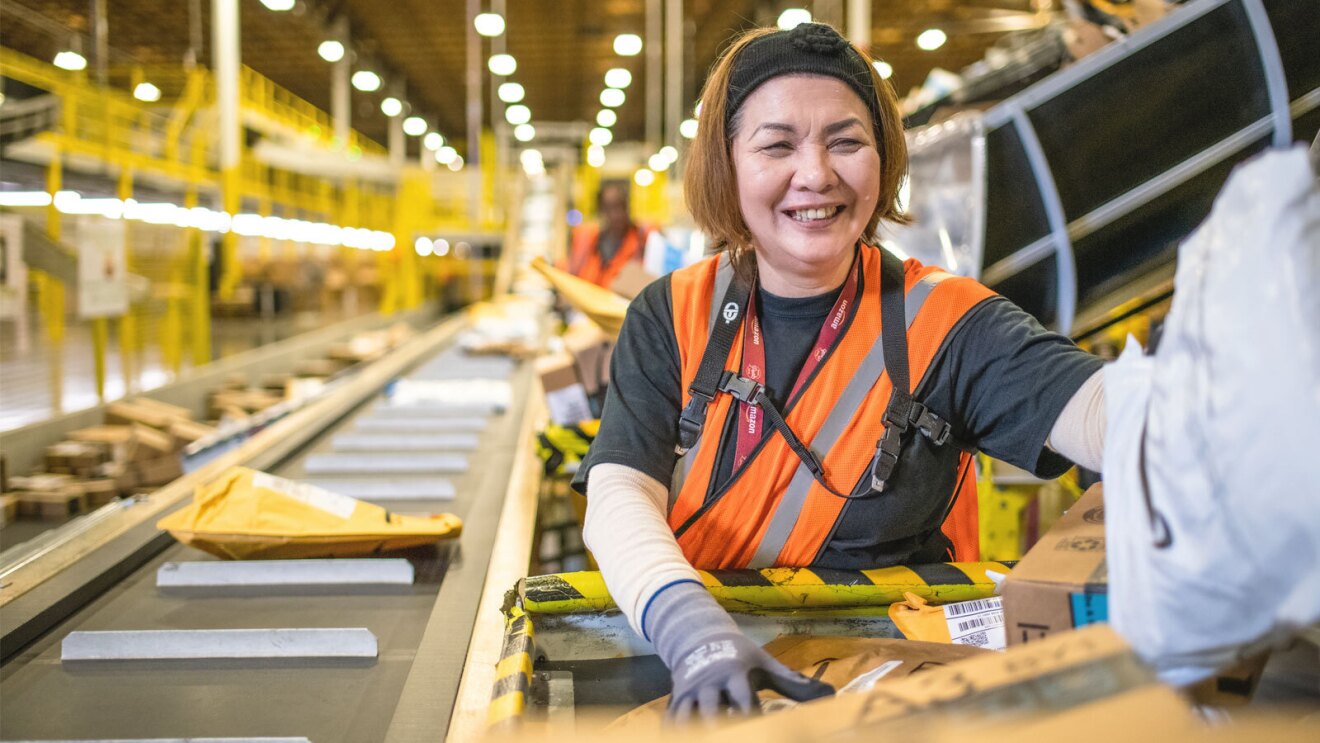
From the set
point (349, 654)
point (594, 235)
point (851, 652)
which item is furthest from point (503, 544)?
point (594, 235)

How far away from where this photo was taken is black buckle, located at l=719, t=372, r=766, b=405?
1.50m

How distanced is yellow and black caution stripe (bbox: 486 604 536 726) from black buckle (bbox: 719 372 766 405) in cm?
49

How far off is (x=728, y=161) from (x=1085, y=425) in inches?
27.6

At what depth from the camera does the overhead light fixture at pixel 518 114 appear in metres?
27.1

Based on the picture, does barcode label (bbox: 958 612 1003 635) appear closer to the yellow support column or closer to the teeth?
the teeth

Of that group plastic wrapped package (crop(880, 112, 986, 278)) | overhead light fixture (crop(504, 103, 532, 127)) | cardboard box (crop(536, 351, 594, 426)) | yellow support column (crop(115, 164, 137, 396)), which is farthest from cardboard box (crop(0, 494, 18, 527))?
overhead light fixture (crop(504, 103, 532, 127))

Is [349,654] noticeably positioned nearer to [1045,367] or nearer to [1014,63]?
[1045,367]

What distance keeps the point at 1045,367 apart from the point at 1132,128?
1.51 metres

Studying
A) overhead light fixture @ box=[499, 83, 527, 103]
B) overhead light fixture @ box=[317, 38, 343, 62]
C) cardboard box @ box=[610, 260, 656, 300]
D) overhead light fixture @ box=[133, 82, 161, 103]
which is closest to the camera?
cardboard box @ box=[610, 260, 656, 300]

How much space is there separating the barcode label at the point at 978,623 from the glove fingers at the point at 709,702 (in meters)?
0.59

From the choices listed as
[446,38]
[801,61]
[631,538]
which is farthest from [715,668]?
[446,38]

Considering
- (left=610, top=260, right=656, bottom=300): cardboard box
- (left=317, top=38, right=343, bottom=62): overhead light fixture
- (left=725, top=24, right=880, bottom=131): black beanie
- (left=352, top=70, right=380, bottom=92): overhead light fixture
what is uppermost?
(left=352, top=70, right=380, bottom=92): overhead light fixture

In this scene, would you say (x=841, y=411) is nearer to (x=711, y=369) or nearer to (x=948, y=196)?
(x=711, y=369)

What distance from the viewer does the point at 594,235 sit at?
23.4ft
